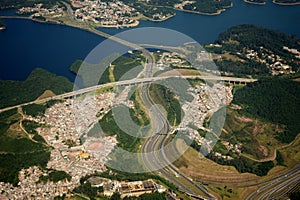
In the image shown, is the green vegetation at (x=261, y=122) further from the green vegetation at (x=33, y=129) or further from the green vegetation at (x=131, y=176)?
the green vegetation at (x=33, y=129)

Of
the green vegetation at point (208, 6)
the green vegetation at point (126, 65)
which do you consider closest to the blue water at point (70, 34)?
the green vegetation at point (208, 6)

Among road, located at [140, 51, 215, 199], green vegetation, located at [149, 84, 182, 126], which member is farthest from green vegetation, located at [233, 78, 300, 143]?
road, located at [140, 51, 215, 199]

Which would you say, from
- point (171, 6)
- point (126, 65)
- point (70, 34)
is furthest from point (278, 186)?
point (171, 6)

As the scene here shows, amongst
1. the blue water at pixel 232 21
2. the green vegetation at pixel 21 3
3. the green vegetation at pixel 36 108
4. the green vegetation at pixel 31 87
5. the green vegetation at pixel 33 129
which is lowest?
the green vegetation at pixel 33 129

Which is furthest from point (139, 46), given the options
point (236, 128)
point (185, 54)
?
point (236, 128)

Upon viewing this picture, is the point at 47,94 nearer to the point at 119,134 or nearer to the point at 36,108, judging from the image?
the point at 36,108
